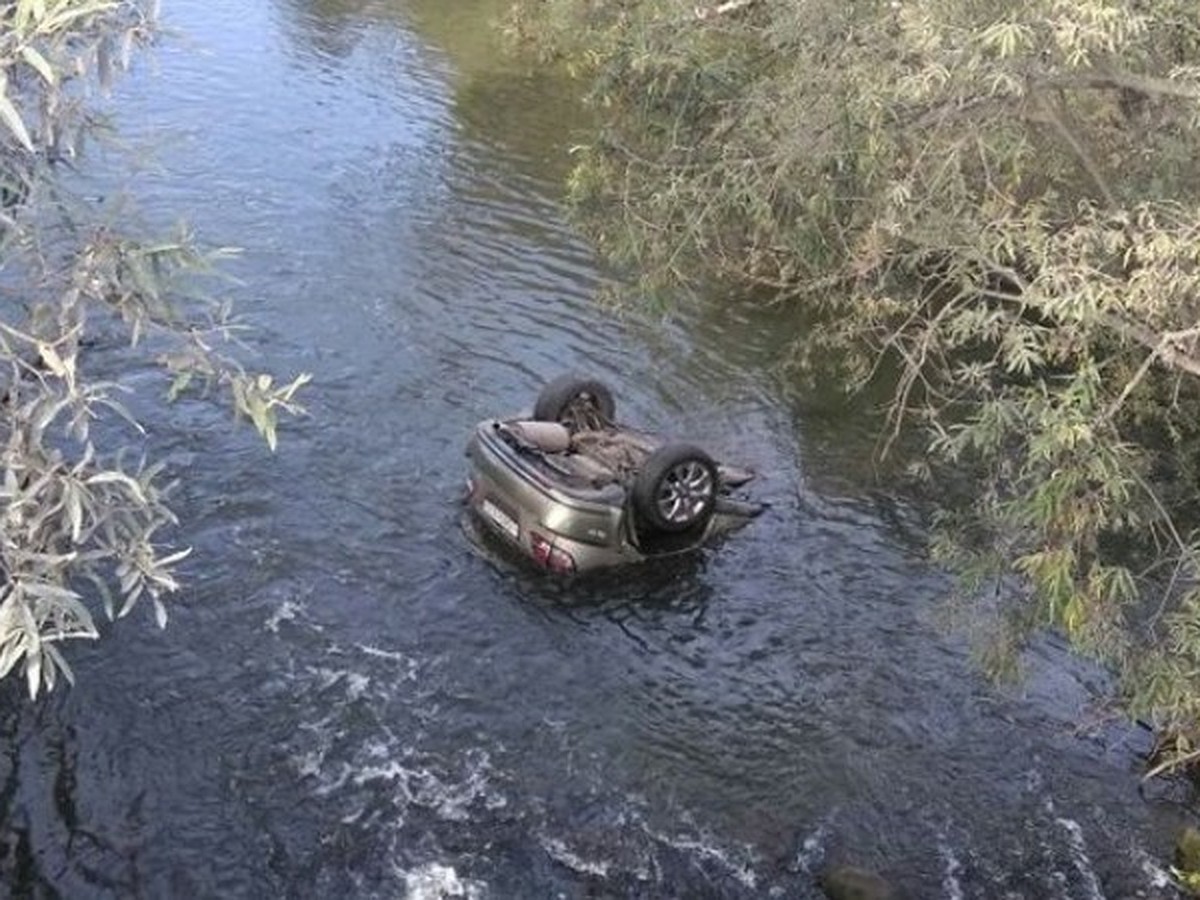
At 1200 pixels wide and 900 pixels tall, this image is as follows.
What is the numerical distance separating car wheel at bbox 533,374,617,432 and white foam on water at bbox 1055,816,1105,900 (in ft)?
20.4

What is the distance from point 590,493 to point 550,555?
0.72 metres

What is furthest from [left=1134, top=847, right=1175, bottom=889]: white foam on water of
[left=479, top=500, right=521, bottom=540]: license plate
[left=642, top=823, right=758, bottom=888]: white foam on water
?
[left=479, top=500, right=521, bottom=540]: license plate

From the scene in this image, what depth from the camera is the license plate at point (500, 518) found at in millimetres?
12852

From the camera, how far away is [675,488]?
12938 mm

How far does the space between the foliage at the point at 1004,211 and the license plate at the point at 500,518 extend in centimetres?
270

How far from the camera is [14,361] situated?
5.27 meters

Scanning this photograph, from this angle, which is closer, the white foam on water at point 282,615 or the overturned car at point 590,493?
the white foam on water at point 282,615

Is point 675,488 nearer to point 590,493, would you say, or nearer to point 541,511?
point 590,493

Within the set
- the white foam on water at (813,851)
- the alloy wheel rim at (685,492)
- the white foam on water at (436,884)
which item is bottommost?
the white foam on water at (436,884)

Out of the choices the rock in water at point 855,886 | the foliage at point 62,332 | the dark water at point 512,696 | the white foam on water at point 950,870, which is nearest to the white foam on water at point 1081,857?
the dark water at point 512,696

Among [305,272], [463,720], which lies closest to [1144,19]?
[463,720]

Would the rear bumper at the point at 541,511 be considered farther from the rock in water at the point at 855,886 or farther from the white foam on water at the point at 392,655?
the rock in water at the point at 855,886

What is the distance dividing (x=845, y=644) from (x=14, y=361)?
9.23m

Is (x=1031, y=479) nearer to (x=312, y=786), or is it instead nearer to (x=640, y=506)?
(x=640, y=506)
